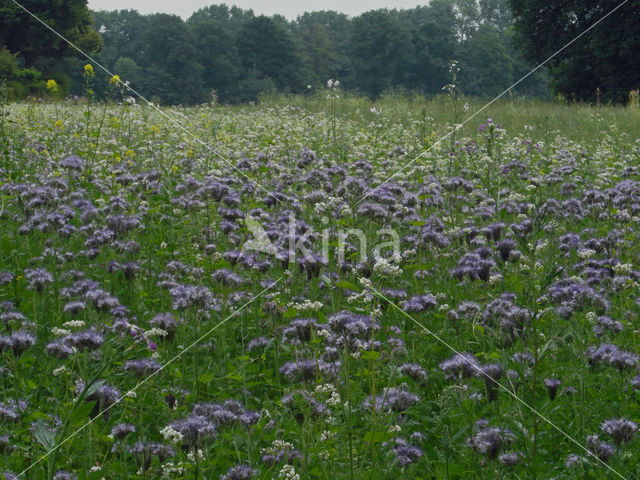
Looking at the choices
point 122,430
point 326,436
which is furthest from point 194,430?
point 326,436

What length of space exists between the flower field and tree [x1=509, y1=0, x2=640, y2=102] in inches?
1097

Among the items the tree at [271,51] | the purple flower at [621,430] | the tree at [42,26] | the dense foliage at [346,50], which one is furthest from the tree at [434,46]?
the purple flower at [621,430]

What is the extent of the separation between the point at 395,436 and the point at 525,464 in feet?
2.16

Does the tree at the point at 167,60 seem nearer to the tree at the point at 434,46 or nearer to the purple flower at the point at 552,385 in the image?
the purple flower at the point at 552,385

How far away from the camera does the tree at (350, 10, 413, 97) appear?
63125 millimetres

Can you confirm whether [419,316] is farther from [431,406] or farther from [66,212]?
[66,212]

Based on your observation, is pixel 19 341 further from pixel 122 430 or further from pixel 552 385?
pixel 552 385

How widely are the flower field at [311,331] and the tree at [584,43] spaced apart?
27.9 metres

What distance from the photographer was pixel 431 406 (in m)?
4.02

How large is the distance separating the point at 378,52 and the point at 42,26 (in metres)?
34.4

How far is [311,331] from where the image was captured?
3.79 m

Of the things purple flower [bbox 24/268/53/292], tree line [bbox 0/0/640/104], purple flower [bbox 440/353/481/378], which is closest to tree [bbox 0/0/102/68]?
tree line [bbox 0/0/640/104]

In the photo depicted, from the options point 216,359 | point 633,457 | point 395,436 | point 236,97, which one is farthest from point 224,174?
point 236,97

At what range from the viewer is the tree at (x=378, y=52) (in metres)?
63.1
